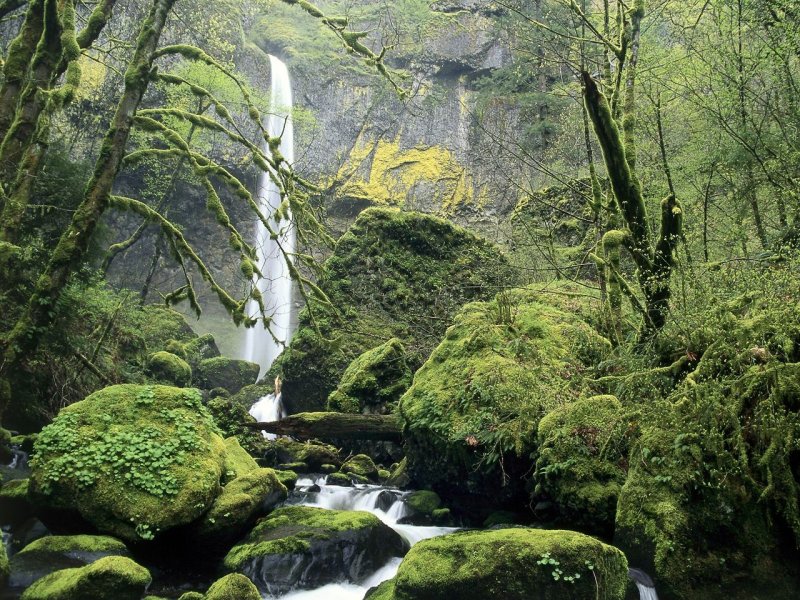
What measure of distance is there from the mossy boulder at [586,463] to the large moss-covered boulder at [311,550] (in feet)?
7.07

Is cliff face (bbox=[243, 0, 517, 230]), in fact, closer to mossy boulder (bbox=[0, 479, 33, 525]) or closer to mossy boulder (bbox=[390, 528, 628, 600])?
mossy boulder (bbox=[0, 479, 33, 525])

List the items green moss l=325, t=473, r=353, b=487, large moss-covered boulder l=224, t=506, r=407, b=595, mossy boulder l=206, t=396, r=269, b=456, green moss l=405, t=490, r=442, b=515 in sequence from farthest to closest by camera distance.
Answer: mossy boulder l=206, t=396, r=269, b=456
green moss l=325, t=473, r=353, b=487
green moss l=405, t=490, r=442, b=515
large moss-covered boulder l=224, t=506, r=407, b=595

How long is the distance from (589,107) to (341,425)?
23.8 feet

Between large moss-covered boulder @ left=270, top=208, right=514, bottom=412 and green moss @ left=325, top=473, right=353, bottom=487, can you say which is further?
large moss-covered boulder @ left=270, top=208, right=514, bottom=412

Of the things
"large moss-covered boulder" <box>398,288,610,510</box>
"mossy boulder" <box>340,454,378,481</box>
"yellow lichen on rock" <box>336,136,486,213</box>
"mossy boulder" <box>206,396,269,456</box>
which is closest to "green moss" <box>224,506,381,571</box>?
"large moss-covered boulder" <box>398,288,610,510</box>

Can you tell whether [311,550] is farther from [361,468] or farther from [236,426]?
[236,426]

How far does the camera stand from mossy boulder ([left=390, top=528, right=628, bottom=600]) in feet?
16.8

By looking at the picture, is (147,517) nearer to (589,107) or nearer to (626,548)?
(626,548)

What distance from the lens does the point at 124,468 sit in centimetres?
691

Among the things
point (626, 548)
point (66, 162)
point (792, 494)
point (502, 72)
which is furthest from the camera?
point (502, 72)

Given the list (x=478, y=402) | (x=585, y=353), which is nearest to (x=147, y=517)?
(x=478, y=402)

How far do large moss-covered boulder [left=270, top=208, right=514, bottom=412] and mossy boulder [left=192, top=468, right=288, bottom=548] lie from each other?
256 inches

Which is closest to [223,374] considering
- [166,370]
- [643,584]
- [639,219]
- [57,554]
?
[166,370]

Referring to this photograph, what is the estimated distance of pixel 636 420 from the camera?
6.46 m
